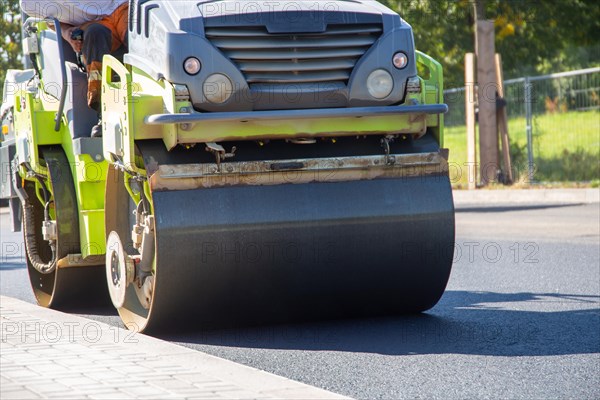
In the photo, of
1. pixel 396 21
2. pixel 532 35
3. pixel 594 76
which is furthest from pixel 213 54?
pixel 532 35

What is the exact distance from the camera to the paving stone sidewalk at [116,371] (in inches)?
198

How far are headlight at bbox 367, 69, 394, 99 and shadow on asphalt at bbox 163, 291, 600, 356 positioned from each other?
4.94ft

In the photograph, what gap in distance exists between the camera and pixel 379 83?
7.21m

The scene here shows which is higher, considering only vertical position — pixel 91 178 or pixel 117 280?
pixel 91 178

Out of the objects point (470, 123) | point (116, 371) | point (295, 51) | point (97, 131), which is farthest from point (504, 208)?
point (116, 371)

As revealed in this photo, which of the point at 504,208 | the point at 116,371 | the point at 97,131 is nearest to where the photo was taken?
the point at 116,371

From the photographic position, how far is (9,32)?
2595 cm

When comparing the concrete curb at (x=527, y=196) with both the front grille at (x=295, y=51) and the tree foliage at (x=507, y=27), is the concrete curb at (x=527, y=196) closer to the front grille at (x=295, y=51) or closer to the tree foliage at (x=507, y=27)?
the tree foliage at (x=507, y=27)

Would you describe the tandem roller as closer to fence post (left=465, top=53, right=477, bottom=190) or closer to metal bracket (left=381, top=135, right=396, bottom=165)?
metal bracket (left=381, top=135, right=396, bottom=165)

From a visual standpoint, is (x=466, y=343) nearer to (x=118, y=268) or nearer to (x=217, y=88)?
(x=217, y=88)

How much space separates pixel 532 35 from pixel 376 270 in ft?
71.5

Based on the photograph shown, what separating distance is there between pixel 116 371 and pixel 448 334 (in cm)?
239

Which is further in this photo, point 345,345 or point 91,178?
point 91,178

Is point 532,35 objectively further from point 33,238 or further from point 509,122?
point 33,238
